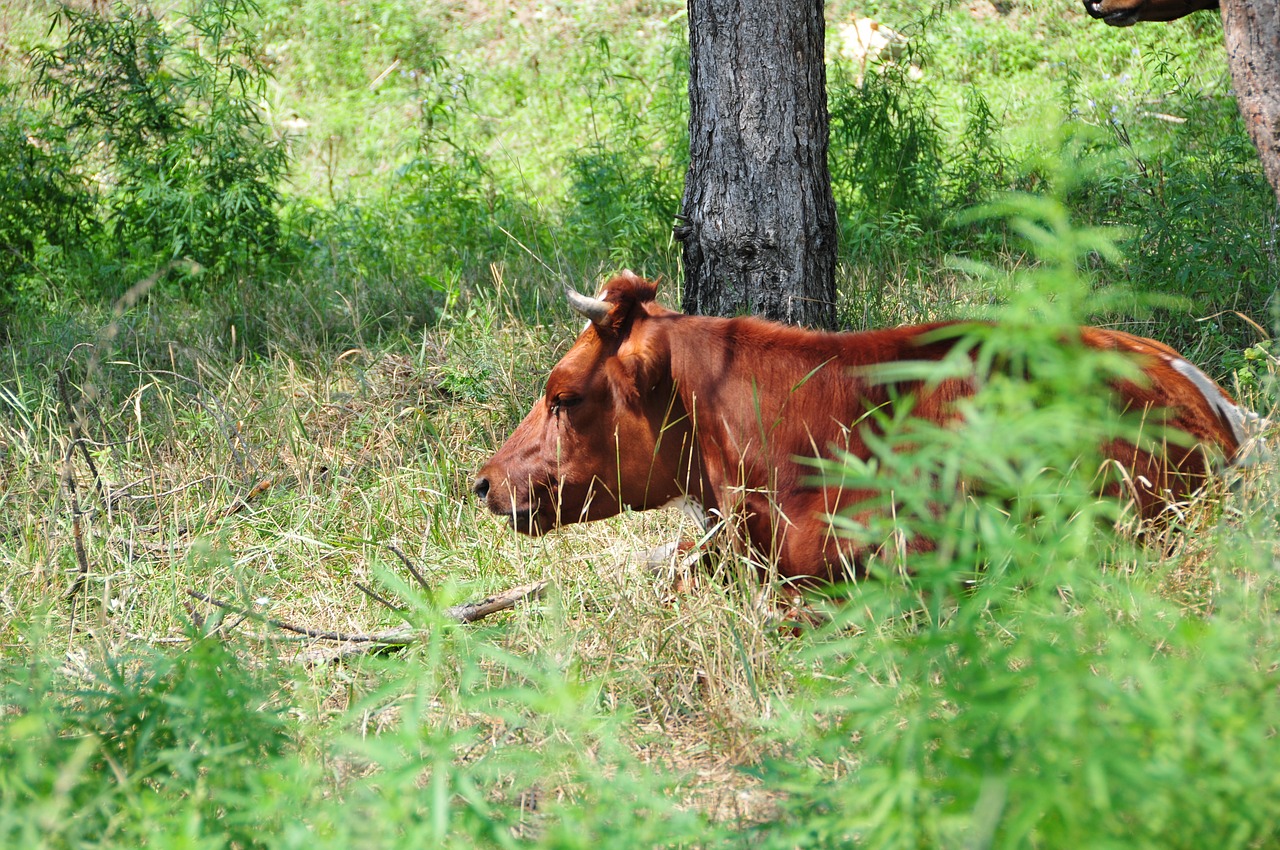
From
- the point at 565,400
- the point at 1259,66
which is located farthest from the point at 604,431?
the point at 1259,66

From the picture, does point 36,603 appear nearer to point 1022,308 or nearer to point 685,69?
point 1022,308

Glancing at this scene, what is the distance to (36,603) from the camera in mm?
3990

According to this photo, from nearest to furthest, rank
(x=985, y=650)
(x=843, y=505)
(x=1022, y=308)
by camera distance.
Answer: (x=1022, y=308) < (x=985, y=650) < (x=843, y=505)

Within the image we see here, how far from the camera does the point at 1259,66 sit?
3785 mm

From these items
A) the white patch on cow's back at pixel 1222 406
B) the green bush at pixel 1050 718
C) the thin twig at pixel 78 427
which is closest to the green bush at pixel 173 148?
the thin twig at pixel 78 427

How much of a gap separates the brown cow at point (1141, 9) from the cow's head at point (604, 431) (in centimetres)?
246

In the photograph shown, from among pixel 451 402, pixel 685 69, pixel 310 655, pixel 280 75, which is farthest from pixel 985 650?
pixel 280 75

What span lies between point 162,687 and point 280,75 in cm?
1032

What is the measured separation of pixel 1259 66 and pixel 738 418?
6.63ft

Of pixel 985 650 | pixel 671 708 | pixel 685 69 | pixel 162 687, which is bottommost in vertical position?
pixel 671 708

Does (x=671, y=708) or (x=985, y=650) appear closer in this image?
(x=985, y=650)

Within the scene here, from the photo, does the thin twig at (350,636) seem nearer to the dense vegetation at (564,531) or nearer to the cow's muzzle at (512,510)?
the dense vegetation at (564,531)

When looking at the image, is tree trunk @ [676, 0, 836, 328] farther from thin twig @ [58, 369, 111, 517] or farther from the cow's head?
thin twig @ [58, 369, 111, 517]

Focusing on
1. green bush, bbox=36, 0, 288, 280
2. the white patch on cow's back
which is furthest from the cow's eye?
green bush, bbox=36, 0, 288, 280
